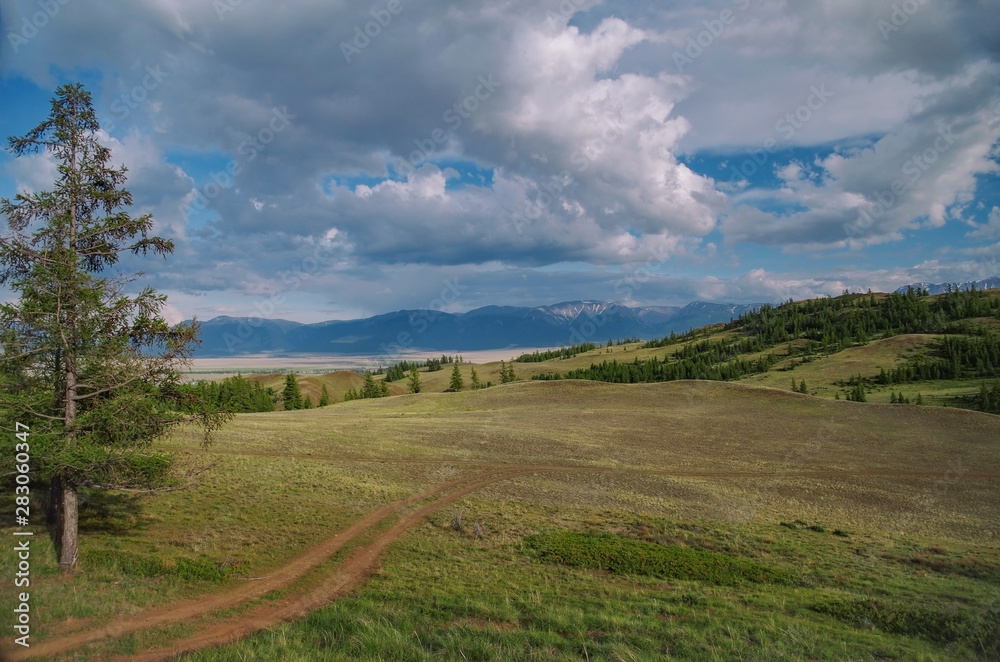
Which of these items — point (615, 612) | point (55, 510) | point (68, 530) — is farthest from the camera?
point (55, 510)

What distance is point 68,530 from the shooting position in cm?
1430

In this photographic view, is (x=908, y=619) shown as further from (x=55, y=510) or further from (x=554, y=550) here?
(x=55, y=510)

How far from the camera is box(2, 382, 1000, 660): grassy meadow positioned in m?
10.6

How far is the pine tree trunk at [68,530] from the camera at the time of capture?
14.2m

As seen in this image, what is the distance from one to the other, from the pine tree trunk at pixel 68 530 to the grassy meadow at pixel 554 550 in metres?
0.48

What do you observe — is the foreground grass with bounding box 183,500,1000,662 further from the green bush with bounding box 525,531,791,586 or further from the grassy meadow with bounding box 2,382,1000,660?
the green bush with bounding box 525,531,791,586

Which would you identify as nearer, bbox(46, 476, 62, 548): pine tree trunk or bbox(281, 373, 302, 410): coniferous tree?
bbox(46, 476, 62, 548): pine tree trunk

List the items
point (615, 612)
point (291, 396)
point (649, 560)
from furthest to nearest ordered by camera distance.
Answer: point (291, 396) < point (649, 560) < point (615, 612)

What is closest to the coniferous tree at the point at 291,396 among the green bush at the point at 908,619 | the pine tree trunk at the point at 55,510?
the pine tree trunk at the point at 55,510

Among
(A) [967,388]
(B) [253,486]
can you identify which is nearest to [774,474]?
(B) [253,486]

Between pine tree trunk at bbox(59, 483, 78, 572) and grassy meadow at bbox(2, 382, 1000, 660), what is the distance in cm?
48

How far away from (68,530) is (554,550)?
52.9 ft

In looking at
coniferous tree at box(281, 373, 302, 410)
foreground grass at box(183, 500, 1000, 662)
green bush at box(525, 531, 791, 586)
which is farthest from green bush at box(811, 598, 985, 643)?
coniferous tree at box(281, 373, 302, 410)

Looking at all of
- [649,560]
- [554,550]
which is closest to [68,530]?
[554,550]
